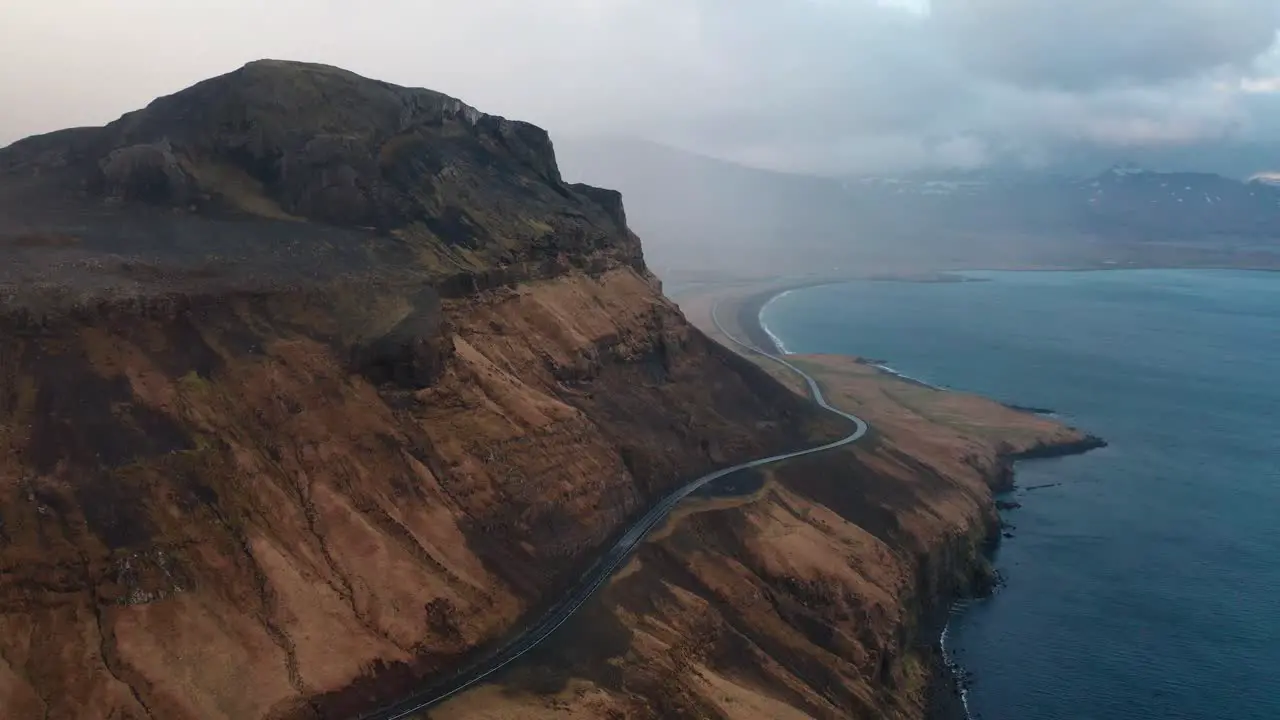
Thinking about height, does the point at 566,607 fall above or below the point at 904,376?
above

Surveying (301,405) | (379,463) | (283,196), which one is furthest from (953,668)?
(283,196)

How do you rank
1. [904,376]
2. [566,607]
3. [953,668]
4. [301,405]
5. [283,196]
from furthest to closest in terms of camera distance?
[904,376] < [283,196] < [953,668] < [301,405] < [566,607]

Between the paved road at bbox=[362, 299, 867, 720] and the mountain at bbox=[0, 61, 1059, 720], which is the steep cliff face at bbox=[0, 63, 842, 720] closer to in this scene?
the mountain at bbox=[0, 61, 1059, 720]

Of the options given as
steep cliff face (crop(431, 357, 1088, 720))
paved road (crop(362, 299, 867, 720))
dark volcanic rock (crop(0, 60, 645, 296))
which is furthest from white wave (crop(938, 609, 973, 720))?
dark volcanic rock (crop(0, 60, 645, 296))

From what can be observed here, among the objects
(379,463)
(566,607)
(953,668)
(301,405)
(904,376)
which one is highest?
(301,405)

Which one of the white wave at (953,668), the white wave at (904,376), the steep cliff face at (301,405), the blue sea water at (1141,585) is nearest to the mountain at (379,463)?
the steep cliff face at (301,405)

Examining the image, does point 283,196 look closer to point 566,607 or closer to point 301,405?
point 301,405

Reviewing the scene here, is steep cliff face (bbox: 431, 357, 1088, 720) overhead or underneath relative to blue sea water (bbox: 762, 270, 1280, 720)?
overhead

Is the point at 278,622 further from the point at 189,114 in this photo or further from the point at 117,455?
the point at 189,114
